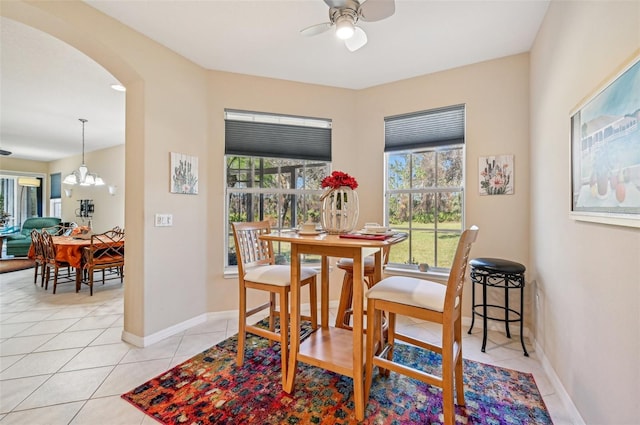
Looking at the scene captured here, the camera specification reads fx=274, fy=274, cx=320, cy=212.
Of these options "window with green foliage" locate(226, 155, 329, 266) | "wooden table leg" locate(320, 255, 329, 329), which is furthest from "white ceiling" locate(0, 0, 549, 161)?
"wooden table leg" locate(320, 255, 329, 329)

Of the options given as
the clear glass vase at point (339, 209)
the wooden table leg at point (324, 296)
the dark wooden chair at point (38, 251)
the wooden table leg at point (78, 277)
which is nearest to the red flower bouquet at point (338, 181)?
the clear glass vase at point (339, 209)

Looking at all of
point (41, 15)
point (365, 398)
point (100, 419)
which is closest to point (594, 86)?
point (365, 398)

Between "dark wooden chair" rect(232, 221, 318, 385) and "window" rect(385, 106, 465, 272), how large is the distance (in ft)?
5.06

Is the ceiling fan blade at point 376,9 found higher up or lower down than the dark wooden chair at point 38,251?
higher up

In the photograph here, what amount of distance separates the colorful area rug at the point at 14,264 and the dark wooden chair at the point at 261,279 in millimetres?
6343

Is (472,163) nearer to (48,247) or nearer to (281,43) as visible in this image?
(281,43)

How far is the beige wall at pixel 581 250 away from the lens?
1.12 metres

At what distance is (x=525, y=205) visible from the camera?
2596 mm

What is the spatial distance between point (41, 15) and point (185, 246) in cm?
197

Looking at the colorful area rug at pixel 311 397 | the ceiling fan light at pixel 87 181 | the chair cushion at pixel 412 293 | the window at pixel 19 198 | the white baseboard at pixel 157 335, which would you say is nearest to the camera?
the chair cushion at pixel 412 293

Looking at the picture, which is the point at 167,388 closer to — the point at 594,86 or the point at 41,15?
the point at 41,15

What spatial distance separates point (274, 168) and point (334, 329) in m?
1.98

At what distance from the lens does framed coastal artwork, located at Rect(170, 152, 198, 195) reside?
2635mm

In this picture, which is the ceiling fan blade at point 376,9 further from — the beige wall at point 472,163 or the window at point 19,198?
the window at point 19,198
